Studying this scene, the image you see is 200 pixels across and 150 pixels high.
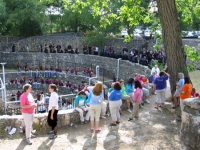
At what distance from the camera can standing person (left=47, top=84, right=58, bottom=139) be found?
6.67 meters

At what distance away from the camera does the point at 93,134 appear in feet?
23.3

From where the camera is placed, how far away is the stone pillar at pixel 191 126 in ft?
12.6

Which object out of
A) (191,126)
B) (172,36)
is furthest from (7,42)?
(191,126)

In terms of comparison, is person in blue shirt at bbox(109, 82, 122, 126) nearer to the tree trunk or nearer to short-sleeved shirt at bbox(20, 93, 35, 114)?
short-sleeved shirt at bbox(20, 93, 35, 114)

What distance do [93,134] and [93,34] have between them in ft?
66.8

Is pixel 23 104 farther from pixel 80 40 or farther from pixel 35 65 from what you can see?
pixel 80 40

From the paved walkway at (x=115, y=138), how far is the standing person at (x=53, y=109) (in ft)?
0.87

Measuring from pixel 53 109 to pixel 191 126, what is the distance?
3.70 m

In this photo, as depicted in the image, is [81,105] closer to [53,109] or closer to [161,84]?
[53,109]

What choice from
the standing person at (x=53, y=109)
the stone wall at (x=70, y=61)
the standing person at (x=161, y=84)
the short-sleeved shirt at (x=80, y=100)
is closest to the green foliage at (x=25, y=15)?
the stone wall at (x=70, y=61)

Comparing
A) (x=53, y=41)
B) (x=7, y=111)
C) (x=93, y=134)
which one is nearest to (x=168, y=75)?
(x=93, y=134)

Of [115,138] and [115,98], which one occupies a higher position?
[115,98]

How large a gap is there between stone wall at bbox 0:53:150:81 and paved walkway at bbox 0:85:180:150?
38.5 feet

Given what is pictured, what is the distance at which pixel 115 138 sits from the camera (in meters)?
6.87
